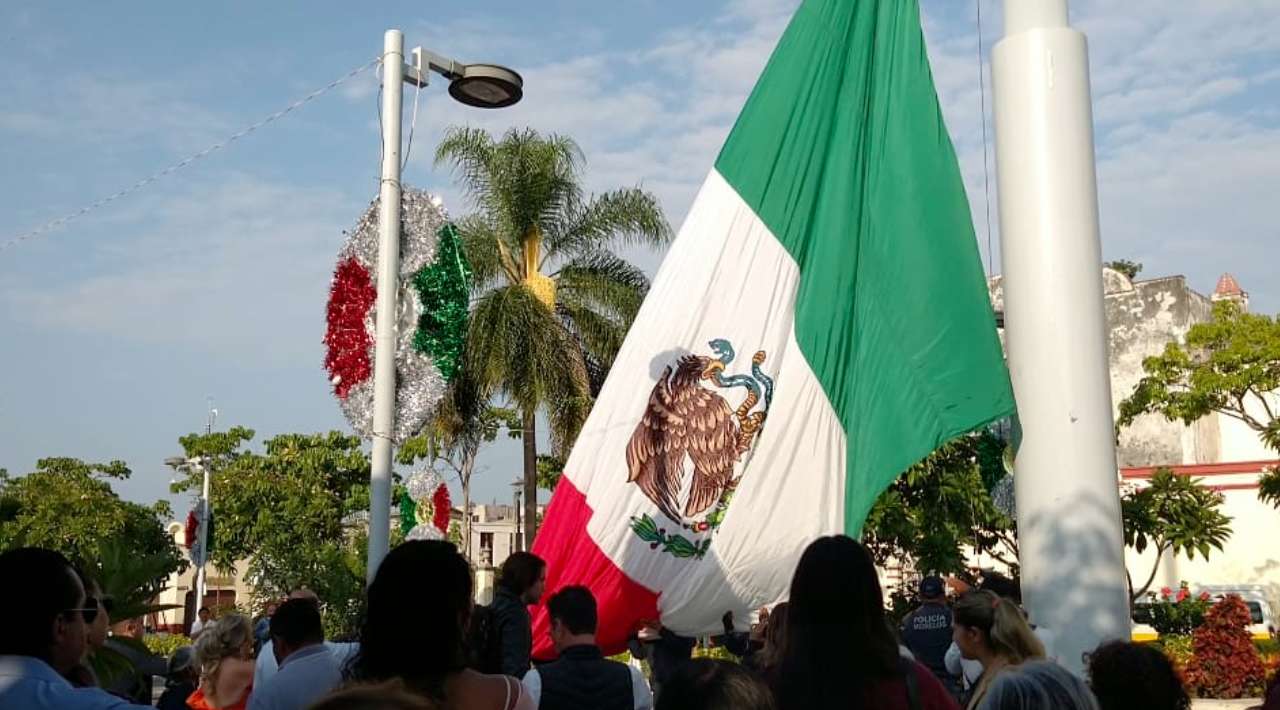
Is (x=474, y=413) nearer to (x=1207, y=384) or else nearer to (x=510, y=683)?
(x=1207, y=384)

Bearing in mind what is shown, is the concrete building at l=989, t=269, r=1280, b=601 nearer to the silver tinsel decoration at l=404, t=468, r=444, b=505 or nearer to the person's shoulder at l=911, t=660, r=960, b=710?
the silver tinsel decoration at l=404, t=468, r=444, b=505

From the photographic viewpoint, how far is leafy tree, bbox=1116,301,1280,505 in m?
24.0

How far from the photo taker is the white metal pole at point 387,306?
7.99 m

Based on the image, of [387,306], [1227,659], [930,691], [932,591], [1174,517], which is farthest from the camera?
[1174,517]

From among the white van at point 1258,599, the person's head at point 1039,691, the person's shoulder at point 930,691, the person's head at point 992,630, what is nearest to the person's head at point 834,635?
the person's shoulder at point 930,691

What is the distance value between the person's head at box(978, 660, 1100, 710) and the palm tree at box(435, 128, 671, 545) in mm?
19379

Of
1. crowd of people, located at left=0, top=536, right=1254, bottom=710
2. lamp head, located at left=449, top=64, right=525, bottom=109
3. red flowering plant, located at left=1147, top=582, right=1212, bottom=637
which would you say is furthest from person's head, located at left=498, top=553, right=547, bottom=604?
red flowering plant, located at left=1147, top=582, right=1212, bottom=637

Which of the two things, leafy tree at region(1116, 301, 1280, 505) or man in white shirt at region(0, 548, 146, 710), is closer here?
man in white shirt at region(0, 548, 146, 710)

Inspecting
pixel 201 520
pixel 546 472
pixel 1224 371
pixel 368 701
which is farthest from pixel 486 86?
pixel 201 520

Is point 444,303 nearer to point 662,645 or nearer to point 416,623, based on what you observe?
point 662,645

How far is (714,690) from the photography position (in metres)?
2.39

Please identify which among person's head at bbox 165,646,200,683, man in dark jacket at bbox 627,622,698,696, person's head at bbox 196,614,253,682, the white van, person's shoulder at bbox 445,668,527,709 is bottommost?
the white van

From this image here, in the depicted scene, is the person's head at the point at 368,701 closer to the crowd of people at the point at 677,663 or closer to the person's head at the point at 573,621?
the crowd of people at the point at 677,663

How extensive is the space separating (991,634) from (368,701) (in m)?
3.48
